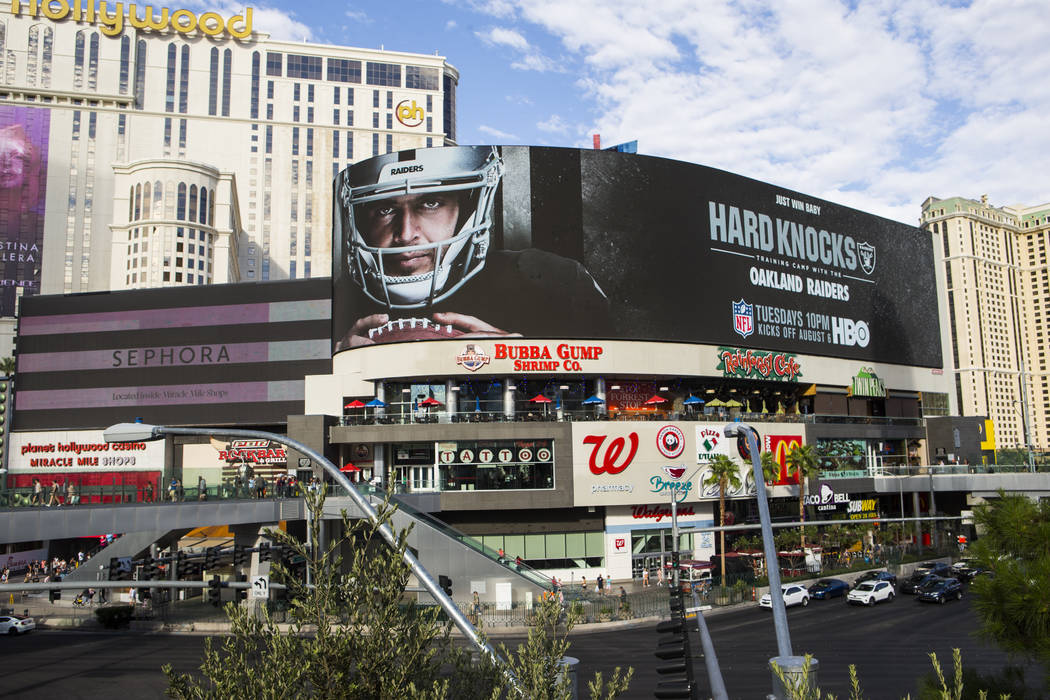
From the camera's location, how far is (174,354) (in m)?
80.1

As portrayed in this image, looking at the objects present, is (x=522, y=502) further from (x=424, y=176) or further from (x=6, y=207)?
(x=6, y=207)

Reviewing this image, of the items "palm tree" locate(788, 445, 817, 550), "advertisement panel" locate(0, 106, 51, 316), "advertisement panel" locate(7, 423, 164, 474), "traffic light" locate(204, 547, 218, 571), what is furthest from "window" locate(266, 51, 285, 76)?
"traffic light" locate(204, 547, 218, 571)

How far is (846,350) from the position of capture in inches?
3319

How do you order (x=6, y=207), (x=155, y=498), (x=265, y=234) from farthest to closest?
(x=265, y=234)
(x=6, y=207)
(x=155, y=498)

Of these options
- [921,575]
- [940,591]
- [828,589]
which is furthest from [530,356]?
[940,591]

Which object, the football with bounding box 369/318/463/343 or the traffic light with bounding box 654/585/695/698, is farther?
the football with bounding box 369/318/463/343

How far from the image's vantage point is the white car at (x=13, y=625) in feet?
146

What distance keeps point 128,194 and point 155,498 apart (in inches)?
4241

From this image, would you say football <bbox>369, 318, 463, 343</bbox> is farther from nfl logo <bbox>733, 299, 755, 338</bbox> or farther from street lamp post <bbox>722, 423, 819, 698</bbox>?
street lamp post <bbox>722, 423, 819, 698</bbox>

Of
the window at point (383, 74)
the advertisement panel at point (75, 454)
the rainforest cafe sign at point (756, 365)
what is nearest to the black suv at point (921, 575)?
the rainforest cafe sign at point (756, 365)

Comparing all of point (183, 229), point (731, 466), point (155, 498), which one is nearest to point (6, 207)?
point (183, 229)

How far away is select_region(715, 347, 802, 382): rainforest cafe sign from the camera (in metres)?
72.5

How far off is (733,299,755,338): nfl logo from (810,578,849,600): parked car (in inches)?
1023

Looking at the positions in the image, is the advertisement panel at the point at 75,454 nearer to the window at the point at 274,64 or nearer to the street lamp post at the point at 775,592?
the street lamp post at the point at 775,592
